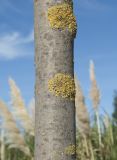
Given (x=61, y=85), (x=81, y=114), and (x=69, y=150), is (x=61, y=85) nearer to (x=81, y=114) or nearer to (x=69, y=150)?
(x=69, y=150)

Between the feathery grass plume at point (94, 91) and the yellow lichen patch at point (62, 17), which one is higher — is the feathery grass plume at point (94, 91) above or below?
above

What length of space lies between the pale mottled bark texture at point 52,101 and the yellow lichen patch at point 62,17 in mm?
34

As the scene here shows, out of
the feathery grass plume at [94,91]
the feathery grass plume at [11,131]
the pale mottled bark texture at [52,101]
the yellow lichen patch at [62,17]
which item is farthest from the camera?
the feathery grass plume at [94,91]

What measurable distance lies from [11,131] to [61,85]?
16.2 feet

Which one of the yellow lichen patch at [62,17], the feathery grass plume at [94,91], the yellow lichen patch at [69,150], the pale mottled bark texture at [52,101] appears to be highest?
the feathery grass plume at [94,91]

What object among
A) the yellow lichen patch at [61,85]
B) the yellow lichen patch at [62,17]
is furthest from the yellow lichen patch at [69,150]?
the yellow lichen patch at [62,17]

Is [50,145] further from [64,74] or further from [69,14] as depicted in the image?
[69,14]

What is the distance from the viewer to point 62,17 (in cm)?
298

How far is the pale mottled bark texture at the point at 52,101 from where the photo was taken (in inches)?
107

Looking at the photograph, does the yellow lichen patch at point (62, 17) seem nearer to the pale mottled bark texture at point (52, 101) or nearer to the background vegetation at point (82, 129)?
the pale mottled bark texture at point (52, 101)

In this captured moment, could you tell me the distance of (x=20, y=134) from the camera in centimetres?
754

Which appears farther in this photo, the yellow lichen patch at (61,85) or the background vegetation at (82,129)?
the background vegetation at (82,129)

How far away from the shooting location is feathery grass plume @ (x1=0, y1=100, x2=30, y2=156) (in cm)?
747

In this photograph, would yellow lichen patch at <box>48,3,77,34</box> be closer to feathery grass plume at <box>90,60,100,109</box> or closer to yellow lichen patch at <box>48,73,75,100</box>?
yellow lichen patch at <box>48,73,75,100</box>
